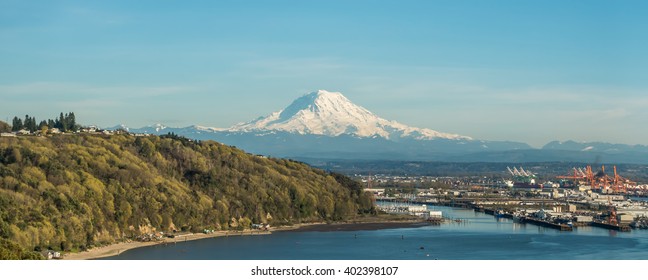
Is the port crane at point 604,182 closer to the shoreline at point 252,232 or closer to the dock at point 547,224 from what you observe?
the dock at point 547,224

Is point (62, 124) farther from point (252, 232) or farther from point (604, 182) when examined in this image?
point (604, 182)

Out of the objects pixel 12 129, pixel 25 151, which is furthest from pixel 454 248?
pixel 12 129

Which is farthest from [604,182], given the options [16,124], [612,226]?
[16,124]

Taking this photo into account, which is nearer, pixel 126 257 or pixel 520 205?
pixel 126 257

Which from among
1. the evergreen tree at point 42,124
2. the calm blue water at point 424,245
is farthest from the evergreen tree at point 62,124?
the calm blue water at point 424,245

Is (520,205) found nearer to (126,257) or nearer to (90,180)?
(90,180)

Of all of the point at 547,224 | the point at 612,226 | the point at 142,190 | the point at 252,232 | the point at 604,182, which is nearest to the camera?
the point at 142,190
